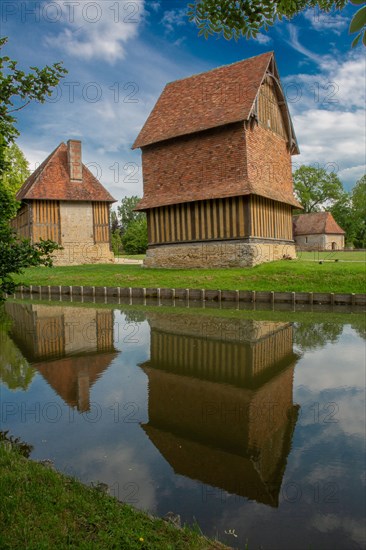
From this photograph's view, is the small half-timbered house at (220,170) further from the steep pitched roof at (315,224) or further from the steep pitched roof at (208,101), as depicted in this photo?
the steep pitched roof at (315,224)

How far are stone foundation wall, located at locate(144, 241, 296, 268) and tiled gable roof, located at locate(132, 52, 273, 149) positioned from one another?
639 cm

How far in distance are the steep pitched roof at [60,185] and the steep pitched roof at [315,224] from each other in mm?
34143

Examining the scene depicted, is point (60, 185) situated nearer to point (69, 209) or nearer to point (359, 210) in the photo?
point (69, 209)

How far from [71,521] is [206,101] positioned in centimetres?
2430

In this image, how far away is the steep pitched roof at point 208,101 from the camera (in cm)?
2253

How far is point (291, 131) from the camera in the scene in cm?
2683

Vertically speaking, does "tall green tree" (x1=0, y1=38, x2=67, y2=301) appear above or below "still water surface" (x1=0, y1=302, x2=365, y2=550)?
above

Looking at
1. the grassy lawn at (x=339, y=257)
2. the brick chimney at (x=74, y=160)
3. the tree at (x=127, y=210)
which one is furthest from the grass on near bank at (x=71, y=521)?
the tree at (x=127, y=210)

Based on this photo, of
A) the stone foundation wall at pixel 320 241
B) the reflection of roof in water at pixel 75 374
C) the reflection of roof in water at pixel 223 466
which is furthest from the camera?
the stone foundation wall at pixel 320 241

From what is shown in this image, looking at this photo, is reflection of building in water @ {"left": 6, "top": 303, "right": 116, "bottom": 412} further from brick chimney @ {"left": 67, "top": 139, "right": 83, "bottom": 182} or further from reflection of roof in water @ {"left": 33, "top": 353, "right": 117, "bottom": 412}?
brick chimney @ {"left": 67, "top": 139, "right": 83, "bottom": 182}

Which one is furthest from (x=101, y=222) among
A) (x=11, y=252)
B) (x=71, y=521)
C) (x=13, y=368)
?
(x=71, y=521)

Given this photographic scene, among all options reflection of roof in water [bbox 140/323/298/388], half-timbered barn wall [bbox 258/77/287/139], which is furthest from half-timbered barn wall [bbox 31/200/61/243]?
reflection of roof in water [bbox 140/323/298/388]

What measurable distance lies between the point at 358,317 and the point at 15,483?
12618 millimetres

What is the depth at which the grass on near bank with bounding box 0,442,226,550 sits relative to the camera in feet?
9.73
